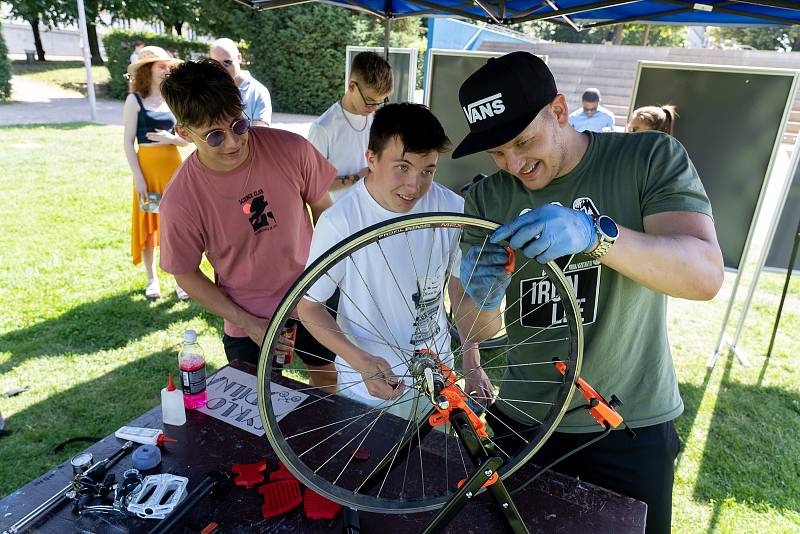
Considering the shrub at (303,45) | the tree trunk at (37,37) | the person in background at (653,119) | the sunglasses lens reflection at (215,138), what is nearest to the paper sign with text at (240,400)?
the sunglasses lens reflection at (215,138)

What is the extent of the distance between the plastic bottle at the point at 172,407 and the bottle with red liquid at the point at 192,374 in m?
0.07

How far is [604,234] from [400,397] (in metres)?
0.79

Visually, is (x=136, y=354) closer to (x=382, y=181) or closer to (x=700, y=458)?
(x=382, y=181)

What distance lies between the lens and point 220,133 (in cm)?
210

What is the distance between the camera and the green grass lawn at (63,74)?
19.4 meters

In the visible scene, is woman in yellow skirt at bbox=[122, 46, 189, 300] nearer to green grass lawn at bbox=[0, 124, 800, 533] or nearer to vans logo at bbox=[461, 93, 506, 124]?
green grass lawn at bbox=[0, 124, 800, 533]

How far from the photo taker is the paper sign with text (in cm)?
183

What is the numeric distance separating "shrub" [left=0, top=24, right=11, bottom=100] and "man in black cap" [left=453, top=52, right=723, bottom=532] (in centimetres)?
1873

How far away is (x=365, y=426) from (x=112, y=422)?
214 centimetres

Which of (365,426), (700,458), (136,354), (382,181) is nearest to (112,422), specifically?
(136,354)

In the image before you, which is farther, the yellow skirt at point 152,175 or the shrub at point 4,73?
the shrub at point 4,73

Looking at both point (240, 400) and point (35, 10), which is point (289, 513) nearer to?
point (240, 400)

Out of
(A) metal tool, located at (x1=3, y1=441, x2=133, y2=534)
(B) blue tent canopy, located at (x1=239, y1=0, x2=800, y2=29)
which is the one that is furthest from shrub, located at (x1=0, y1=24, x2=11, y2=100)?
(A) metal tool, located at (x1=3, y1=441, x2=133, y2=534)

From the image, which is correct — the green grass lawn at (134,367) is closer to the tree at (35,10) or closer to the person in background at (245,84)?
the person in background at (245,84)
